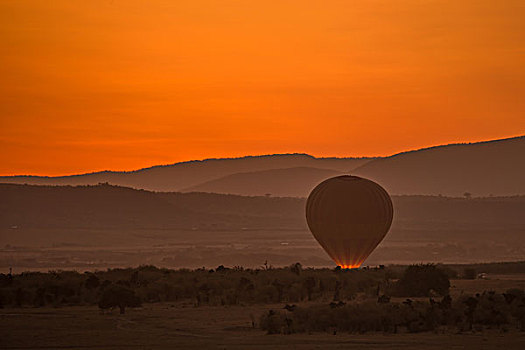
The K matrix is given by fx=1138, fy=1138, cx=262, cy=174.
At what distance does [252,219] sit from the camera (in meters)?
188

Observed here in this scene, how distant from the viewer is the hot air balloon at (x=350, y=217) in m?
60.0

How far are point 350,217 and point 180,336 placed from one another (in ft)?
94.6

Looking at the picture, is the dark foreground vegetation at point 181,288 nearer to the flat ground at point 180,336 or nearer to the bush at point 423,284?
the bush at point 423,284

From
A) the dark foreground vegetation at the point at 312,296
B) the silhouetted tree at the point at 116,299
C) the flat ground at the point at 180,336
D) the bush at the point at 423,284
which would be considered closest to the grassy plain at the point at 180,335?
the flat ground at the point at 180,336

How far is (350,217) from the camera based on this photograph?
59.7 m

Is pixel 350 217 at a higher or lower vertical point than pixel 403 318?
higher

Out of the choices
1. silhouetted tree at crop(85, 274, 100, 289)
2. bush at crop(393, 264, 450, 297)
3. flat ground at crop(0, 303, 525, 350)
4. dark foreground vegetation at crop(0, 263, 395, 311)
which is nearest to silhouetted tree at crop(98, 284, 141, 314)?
dark foreground vegetation at crop(0, 263, 395, 311)

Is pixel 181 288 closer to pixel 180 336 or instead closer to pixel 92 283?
pixel 92 283

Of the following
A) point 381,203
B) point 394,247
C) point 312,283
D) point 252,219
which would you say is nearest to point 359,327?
point 312,283

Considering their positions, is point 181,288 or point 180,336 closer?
point 180,336

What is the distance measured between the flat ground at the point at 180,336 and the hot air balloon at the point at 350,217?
→ 71.6 ft

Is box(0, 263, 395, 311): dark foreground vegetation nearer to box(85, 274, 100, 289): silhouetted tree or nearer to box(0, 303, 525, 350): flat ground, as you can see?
box(85, 274, 100, 289): silhouetted tree

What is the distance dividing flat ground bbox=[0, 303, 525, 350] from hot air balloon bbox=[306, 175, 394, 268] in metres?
21.8

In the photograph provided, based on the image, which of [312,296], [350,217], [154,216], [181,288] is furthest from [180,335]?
[154,216]
